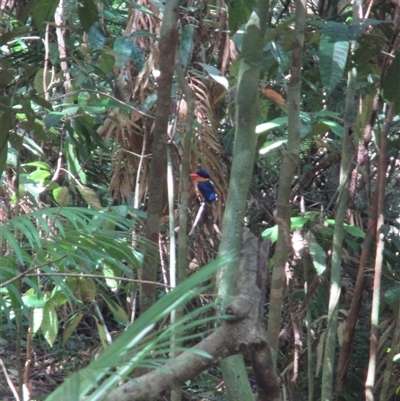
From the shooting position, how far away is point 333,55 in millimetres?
1578

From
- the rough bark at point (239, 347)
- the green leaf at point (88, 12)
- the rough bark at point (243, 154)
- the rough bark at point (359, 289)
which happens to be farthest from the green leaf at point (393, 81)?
the green leaf at point (88, 12)

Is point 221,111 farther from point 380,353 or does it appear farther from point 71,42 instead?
point 380,353

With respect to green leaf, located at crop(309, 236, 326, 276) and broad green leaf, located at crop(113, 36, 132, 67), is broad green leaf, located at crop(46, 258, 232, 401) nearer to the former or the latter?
broad green leaf, located at crop(113, 36, 132, 67)

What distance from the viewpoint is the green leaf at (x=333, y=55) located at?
61.6 inches

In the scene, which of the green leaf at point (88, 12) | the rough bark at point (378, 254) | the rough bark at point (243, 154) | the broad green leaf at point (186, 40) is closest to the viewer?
the rough bark at point (243, 154)

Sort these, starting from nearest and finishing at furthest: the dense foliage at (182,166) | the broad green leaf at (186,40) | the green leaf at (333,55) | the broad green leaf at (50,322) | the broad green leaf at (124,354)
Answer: the broad green leaf at (124,354)
the green leaf at (333,55)
the dense foliage at (182,166)
the broad green leaf at (50,322)
the broad green leaf at (186,40)

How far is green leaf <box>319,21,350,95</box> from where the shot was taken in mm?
1564

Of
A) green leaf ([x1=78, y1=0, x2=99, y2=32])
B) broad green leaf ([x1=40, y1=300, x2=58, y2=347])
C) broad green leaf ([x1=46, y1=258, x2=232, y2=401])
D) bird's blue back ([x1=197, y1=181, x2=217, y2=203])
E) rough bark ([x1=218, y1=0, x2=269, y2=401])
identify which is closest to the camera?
broad green leaf ([x1=46, y1=258, x2=232, y2=401])

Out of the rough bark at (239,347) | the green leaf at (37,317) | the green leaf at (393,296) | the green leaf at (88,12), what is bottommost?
the green leaf at (37,317)

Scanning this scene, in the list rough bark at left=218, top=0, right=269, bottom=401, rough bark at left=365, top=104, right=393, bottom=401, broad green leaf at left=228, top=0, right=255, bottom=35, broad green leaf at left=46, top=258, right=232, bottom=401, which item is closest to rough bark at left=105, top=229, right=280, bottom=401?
rough bark at left=218, top=0, right=269, bottom=401

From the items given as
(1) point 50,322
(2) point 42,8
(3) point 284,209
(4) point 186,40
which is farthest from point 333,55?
(1) point 50,322

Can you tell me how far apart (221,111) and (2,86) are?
209cm

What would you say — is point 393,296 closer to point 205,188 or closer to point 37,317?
point 205,188

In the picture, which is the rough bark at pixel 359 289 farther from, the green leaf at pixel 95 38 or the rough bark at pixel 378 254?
the green leaf at pixel 95 38
